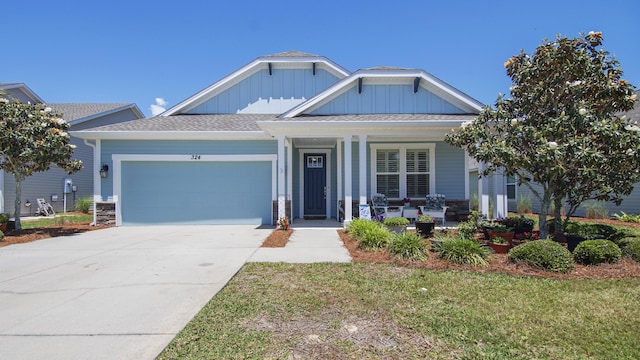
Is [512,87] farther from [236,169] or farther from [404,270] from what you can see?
[236,169]

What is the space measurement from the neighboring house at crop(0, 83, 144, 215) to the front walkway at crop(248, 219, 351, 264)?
12379mm

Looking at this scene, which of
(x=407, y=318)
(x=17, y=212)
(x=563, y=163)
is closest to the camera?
(x=407, y=318)

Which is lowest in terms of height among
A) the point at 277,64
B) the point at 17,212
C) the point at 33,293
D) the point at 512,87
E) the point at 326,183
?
the point at 33,293

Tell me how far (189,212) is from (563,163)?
33.6 feet

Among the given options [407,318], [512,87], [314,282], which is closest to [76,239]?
[314,282]

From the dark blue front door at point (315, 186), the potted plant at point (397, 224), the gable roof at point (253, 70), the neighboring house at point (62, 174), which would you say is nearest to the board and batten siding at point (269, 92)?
the gable roof at point (253, 70)

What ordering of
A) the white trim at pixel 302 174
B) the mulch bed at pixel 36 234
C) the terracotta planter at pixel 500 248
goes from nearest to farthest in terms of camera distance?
the terracotta planter at pixel 500 248, the mulch bed at pixel 36 234, the white trim at pixel 302 174

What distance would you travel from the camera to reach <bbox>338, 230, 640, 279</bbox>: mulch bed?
16.8 feet

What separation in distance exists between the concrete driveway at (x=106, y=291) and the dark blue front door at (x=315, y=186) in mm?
4486

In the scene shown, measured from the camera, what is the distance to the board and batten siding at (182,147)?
1129cm

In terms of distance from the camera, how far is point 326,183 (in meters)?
12.6

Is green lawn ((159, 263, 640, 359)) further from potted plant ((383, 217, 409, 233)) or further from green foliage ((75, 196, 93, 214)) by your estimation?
green foliage ((75, 196, 93, 214))

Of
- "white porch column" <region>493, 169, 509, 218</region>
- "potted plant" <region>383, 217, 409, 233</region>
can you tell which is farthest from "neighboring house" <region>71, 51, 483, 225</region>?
"potted plant" <region>383, 217, 409, 233</region>

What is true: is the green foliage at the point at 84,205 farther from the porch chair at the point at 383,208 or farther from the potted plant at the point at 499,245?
the potted plant at the point at 499,245
